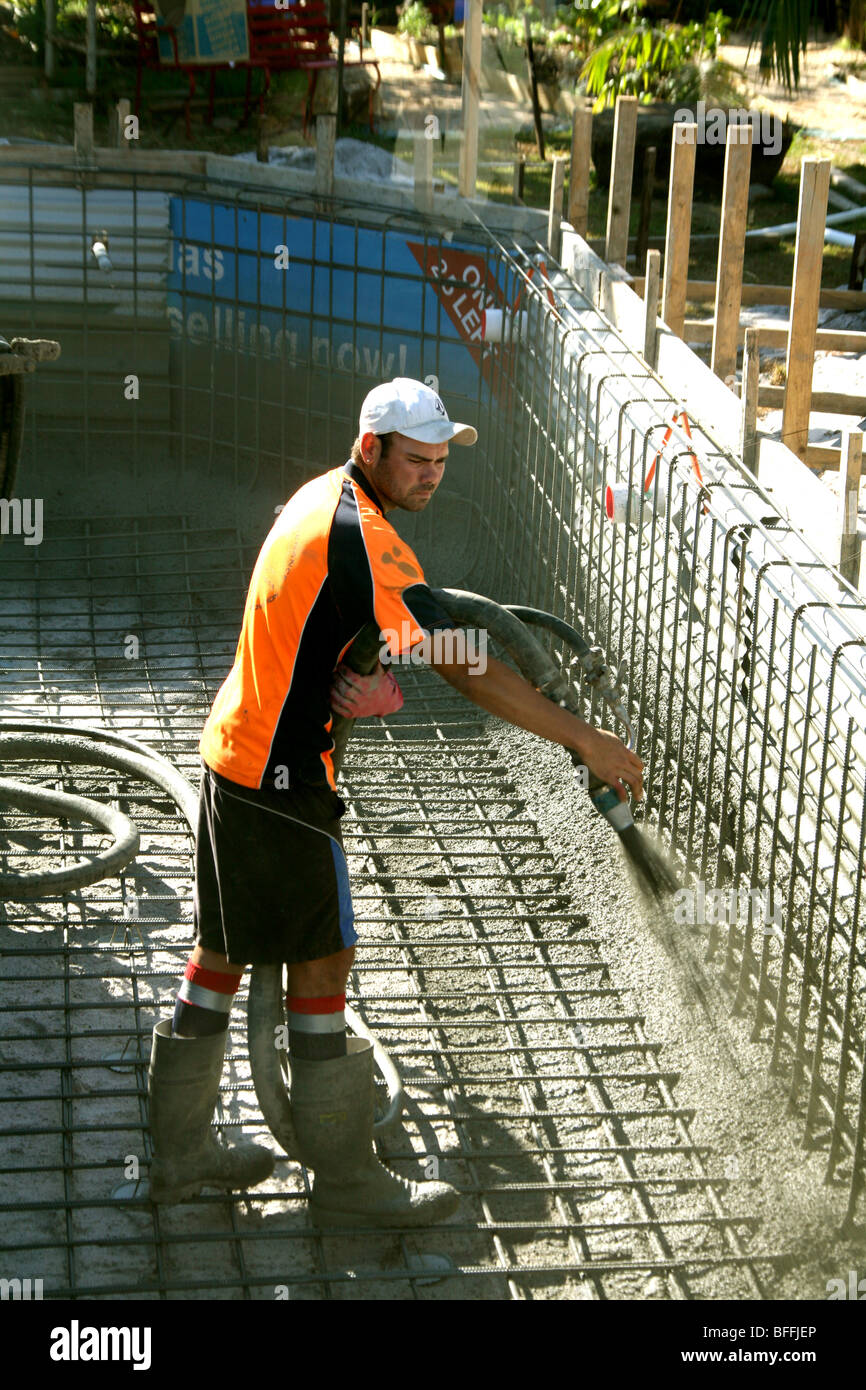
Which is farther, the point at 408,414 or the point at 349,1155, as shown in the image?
the point at 349,1155

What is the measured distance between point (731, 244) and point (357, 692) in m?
3.36

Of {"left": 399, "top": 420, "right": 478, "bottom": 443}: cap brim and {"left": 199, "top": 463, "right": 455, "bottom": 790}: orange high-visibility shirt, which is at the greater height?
{"left": 399, "top": 420, "right": 478, "bottom": 443}: cap brim

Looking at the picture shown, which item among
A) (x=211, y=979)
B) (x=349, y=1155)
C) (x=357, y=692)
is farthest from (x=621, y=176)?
(x=349, y=1155)

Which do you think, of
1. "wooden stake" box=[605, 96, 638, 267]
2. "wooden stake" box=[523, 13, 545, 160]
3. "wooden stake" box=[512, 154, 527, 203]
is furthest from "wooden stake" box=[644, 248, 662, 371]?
"wooden stake" box=[523, 13, 545, 160]

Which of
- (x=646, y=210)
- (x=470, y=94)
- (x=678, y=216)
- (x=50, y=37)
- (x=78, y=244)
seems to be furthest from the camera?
(x=50, y=37)

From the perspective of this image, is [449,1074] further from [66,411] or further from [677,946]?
[66,411]

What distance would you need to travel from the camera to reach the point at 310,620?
11.4ft

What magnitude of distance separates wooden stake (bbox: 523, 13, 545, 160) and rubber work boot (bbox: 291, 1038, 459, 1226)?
28.6 ft

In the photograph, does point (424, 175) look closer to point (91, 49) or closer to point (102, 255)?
point (102, 255)

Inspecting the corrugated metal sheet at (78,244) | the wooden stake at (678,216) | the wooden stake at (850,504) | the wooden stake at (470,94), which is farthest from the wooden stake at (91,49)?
the wooden stake at (850,504)

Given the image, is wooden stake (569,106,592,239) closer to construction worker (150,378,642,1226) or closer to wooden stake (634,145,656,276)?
wooden stake (634,145,656,276)

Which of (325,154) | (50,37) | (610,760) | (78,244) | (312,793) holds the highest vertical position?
(50,37)

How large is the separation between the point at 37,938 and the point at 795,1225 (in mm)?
2481

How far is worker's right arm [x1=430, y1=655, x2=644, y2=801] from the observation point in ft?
11.2
